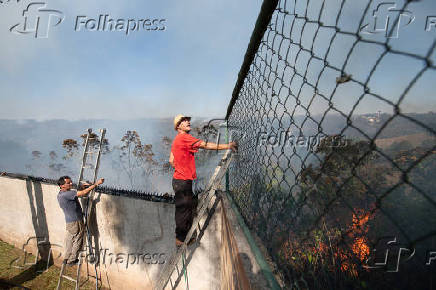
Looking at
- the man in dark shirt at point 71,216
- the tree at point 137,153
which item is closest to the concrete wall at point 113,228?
the man in dark shirt at point 71,216

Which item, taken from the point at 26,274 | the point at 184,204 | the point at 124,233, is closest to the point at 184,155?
the point at 184,204

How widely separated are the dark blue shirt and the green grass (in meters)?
2.18

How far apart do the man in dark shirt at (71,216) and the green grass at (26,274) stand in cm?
133

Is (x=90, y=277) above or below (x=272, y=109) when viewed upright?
below

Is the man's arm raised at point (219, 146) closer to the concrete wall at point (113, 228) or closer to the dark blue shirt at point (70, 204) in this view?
the concrete wall at point (113, 228)

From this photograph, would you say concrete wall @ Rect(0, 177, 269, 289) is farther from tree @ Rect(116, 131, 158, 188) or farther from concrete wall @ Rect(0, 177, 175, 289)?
tree @ Rect(116, 131, 158, 188)

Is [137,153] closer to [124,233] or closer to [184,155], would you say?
[124,233]

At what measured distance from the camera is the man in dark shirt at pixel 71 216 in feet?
15.1

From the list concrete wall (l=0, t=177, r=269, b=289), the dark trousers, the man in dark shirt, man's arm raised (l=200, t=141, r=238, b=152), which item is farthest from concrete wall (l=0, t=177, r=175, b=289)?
man's arm raised (l=200, t=141, r=238, b=152)

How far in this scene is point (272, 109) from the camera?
5.11 ft

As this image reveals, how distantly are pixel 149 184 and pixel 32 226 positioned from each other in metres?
15.9

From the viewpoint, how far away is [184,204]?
10.2ft

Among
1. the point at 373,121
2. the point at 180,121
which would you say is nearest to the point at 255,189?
the point at 180,121

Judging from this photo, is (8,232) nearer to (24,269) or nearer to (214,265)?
(24,269)
